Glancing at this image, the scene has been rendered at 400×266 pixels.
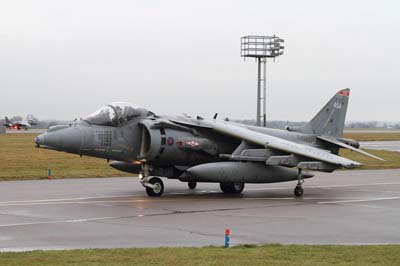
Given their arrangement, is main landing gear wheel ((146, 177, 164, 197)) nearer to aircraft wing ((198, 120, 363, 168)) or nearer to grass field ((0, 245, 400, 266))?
aircraft wing ((198, 120, 363, 168))

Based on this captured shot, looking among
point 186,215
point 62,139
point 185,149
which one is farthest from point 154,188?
point 186,215

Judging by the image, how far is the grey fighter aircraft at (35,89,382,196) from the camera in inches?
744

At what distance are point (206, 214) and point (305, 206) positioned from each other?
133 inches

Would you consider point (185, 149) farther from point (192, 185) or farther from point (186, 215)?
point (186, 215)

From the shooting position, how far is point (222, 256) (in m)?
9.39

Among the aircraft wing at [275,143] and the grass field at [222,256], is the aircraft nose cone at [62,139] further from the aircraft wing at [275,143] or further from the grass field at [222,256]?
the grass field at [222,256]

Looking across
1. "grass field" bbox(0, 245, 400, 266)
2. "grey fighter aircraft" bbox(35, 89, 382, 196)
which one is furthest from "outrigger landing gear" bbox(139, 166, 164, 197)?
"grass field" bbox(0, 245, 400, 266)

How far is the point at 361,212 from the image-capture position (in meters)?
16.0

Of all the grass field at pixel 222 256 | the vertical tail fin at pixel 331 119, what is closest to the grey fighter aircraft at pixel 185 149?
the vertical tail fin at pixel 331 119

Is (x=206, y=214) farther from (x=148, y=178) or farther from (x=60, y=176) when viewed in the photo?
(x=60, y=176)

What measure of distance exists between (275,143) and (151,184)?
3.96 m

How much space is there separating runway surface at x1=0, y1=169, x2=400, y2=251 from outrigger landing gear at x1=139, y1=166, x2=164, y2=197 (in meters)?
0.28

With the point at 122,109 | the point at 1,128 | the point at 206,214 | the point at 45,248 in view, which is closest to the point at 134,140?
the point at 122,109

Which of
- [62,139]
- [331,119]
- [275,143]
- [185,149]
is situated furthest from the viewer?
[331,119]
